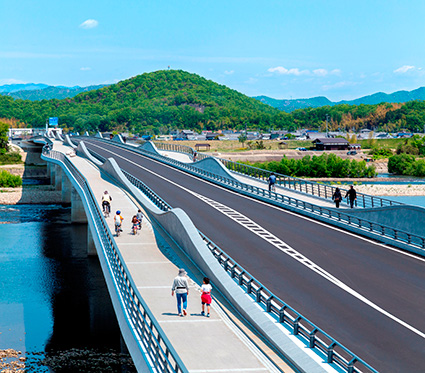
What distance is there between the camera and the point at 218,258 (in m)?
23.2

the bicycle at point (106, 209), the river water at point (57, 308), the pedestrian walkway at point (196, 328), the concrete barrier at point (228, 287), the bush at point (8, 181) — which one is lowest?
the river water at point (57, 308)

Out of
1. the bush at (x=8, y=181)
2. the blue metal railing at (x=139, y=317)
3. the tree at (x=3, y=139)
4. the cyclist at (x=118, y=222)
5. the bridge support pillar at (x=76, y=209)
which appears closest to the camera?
the blue metal railing at (x=139, y=317)

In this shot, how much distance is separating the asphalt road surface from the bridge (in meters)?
0.05

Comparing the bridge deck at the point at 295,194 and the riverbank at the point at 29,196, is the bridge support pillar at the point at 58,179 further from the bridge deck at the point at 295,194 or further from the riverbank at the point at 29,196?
the bridge deck at the point at 295,194

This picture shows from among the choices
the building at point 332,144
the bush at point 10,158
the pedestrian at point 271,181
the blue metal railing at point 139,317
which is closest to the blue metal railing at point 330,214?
the pedestrian at point 271,181

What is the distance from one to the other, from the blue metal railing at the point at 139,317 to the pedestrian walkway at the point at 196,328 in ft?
1.90

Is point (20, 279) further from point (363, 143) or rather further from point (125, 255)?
point (363, 143)

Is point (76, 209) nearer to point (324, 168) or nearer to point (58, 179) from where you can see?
point (58, 179)

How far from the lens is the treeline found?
12581 centimetres

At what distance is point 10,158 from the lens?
140 meters

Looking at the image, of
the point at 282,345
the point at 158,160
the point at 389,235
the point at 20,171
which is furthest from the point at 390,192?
the point at 282,345

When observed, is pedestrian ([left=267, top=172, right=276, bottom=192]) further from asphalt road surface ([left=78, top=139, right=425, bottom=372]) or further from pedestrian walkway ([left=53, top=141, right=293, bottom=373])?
pedestrian walkway ([left=53, top=141, right=293, bottom=373])

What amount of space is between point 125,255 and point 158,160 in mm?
53300

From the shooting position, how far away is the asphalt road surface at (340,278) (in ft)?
54.7
